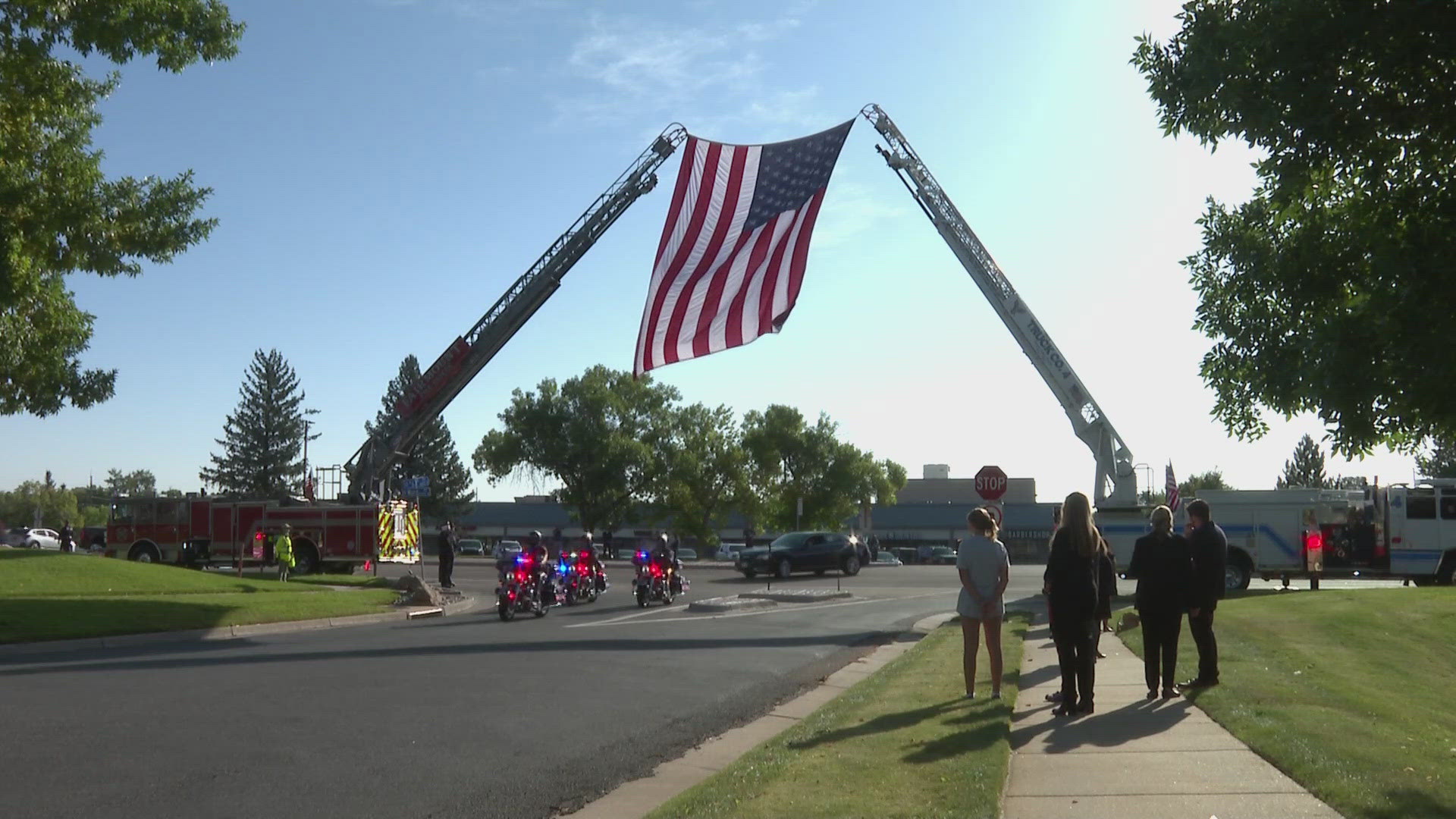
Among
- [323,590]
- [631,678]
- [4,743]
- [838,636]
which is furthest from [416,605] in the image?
[4,743]

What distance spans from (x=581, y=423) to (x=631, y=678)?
65.7 m

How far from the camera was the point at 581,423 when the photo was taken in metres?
78.4

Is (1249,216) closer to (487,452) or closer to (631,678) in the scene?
(631,678)

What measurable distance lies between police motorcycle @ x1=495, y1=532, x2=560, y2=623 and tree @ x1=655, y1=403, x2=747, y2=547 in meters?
56.5

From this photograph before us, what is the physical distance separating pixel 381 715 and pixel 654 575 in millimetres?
15136

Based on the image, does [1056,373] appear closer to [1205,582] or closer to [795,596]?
[795,596]

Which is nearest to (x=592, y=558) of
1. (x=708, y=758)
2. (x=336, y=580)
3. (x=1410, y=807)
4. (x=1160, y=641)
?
(x=336, y=580)

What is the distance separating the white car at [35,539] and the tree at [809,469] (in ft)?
137

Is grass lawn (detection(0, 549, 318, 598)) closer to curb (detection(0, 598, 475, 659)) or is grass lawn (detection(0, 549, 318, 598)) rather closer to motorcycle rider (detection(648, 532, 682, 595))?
curb (detection(0, 598, 475, 659))

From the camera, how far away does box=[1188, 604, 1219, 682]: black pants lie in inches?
427

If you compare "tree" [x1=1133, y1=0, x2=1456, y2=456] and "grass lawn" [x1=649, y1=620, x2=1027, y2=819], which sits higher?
"tree" [x1=1133, y1=0, x2=1456, y2=456]

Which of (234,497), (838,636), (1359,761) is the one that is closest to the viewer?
(1359,761)

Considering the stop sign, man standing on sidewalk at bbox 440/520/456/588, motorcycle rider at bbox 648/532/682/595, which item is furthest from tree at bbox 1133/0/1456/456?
man standing on sidewalk at bbox 440/520/456/588

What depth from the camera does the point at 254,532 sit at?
3562 centimetres
